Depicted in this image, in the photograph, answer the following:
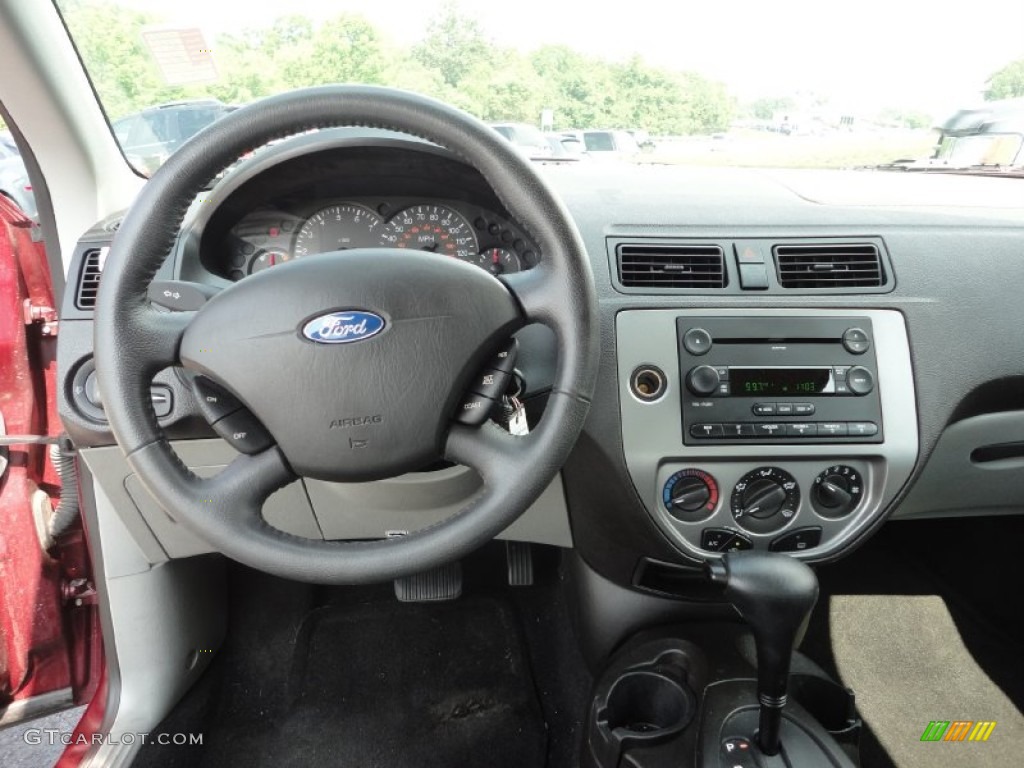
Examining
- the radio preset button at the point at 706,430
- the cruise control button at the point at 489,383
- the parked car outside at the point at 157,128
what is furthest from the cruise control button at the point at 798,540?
the parked car outside at the point at 157,128

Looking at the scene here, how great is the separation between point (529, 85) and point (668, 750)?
131 centimetres

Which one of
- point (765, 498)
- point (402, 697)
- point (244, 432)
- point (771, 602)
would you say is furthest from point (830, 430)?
point (402, 697)

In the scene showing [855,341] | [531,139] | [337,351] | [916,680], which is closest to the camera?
[337,351]

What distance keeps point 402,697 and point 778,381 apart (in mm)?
1298

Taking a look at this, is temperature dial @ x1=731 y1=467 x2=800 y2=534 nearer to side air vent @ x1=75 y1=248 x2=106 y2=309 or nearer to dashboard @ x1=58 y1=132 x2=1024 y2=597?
dashboard @ x1=58 y1=132 x2=1024 y2=597

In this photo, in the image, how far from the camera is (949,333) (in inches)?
58.9

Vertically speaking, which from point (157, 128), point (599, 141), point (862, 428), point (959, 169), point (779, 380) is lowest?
point (862, 428)

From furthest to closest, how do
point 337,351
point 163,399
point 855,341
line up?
point 855,341
point 163,399
point 337,351

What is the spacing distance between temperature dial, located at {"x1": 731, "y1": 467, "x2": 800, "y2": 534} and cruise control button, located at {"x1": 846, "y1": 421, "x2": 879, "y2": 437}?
14cm

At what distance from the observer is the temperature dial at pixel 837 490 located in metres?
1.49

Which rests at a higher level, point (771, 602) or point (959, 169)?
point (959, 169)

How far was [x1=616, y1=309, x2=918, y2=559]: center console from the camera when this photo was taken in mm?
1424

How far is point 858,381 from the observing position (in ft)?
4.77

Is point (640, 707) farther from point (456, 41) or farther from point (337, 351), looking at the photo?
point (456, 41)
